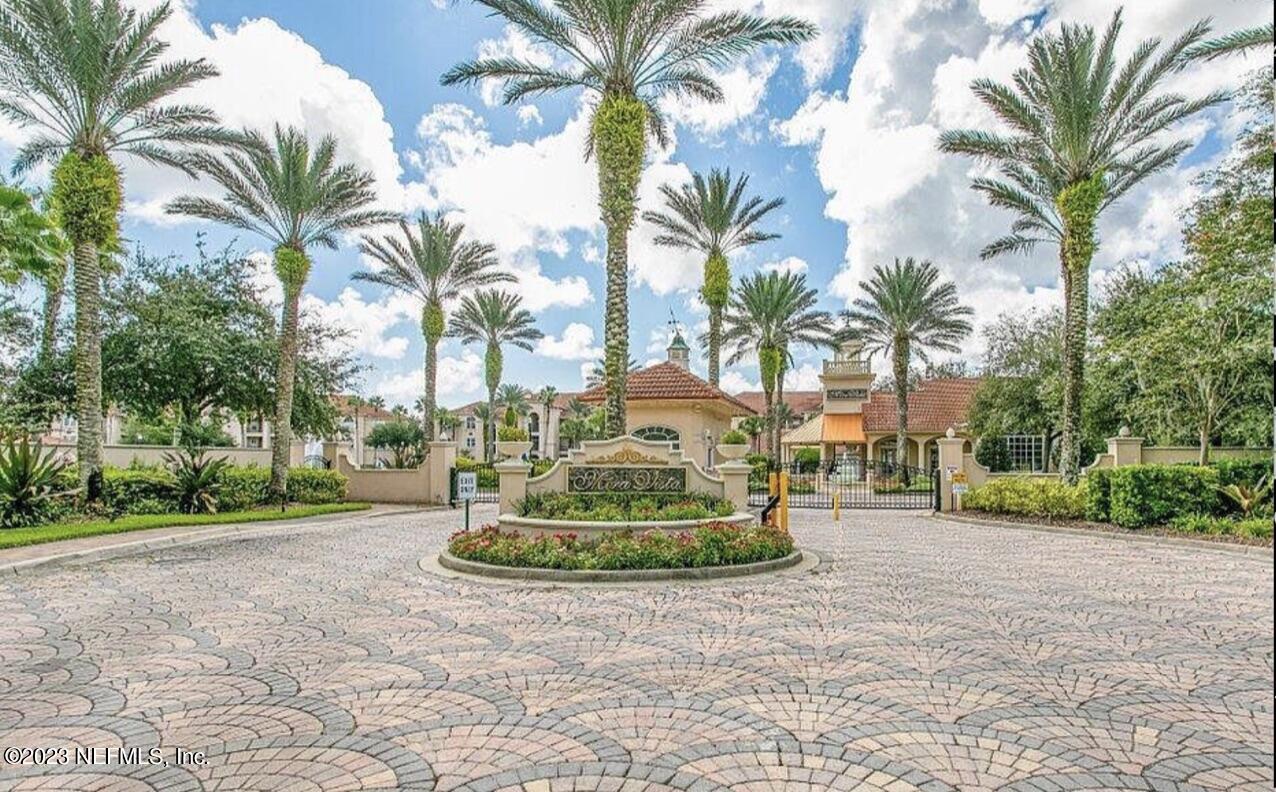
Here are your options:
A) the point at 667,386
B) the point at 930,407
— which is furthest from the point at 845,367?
the point at 667,386

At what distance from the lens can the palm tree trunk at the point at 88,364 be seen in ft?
56.3

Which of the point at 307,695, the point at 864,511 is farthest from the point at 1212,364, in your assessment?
the point at 307,695

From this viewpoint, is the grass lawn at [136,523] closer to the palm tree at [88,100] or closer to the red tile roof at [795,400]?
the palm tree at [88,100]

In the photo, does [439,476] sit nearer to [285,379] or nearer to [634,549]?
[285,379]

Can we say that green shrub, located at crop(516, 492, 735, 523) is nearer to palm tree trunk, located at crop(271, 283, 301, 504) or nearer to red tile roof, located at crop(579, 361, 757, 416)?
palm tree trunk, located at crop(271, 283, 301, 504)

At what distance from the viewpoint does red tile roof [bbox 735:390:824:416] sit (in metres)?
77.1

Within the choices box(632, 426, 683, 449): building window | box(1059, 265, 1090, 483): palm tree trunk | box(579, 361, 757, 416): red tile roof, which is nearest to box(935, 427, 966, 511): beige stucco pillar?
box(1059, 265, 1090, 483): palm tree trunk

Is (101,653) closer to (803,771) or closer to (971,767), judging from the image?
(803,771)

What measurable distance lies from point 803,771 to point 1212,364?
2058 cm

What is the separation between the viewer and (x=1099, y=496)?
687 inches

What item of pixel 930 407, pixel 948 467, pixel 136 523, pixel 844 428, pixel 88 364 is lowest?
pixel 136 523

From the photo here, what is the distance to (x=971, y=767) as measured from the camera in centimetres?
409

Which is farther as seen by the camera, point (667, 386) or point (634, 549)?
point (667, 386)

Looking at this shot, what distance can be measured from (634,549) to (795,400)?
73.6 m
